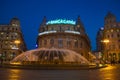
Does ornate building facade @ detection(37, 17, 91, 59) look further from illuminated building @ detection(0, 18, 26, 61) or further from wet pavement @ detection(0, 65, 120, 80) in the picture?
wet pavement @ detection(0, 65, 120, 80)

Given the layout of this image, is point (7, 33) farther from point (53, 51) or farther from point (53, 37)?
point (53, 51)

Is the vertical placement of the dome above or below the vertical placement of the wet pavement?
above

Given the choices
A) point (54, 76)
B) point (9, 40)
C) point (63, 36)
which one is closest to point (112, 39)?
point (63, 36)

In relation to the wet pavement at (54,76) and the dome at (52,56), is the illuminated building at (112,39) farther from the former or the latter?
the wet pavement at (54,76)

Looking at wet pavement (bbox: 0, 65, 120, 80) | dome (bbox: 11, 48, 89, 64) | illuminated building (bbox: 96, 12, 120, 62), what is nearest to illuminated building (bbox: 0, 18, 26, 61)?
illuminated building (bbox: 96, 12, 120, 62)

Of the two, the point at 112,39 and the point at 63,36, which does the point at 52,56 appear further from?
the point at 112,39

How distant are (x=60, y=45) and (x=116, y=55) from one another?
21.9 m

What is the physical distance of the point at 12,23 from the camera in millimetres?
88125

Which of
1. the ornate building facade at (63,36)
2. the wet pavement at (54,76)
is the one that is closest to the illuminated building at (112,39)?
the ornate building facade at (63,36)

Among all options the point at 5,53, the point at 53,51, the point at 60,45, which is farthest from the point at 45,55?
the point at 5,53

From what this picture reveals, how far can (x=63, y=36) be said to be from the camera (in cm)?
7594

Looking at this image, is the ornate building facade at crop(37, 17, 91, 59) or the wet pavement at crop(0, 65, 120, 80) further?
the ornate building facade at crop(37, 17, 91, 59)

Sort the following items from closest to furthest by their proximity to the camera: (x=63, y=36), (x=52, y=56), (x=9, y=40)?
(x=52, y=56), (x=63, y=36), (x=9, y=40)

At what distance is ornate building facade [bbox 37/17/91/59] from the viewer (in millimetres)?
75562
